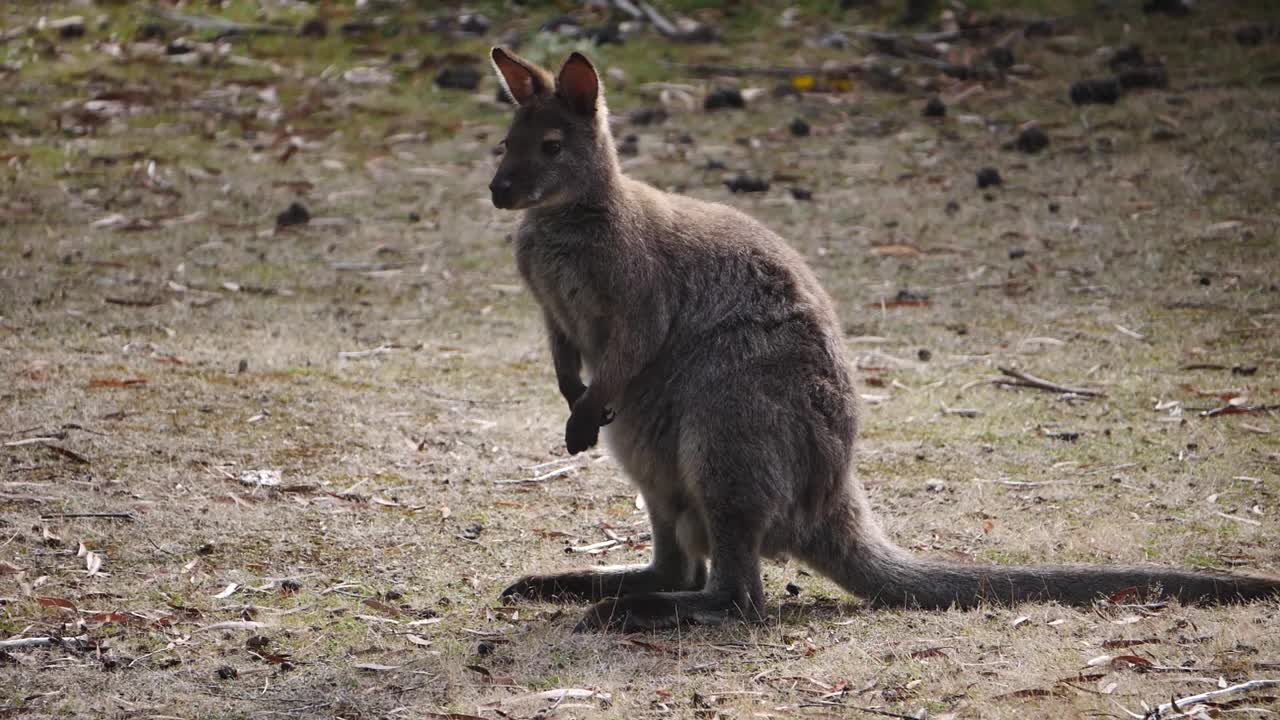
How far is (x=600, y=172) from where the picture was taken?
14.2 ft

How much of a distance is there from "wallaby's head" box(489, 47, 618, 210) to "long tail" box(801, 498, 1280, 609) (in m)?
1.23

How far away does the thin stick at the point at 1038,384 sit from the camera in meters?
6.02

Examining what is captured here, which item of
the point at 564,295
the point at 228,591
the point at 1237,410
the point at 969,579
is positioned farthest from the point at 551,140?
the point at 1237,410

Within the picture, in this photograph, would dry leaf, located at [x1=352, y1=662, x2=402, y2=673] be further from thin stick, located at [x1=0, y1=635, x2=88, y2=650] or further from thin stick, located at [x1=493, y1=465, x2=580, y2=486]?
A: thin stick, located at [x1=493, y1=465, x2=580, y2=486]

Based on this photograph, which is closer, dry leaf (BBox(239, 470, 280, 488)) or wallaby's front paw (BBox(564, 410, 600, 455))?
wallaby's front paw (BBox(564, 410, 600, 455))

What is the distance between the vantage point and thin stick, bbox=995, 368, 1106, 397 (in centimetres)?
602

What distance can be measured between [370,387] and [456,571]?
1.82m

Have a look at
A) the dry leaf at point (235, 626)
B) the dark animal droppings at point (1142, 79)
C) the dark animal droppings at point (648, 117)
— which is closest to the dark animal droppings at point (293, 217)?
the dark animal droppings at point (648, 117)

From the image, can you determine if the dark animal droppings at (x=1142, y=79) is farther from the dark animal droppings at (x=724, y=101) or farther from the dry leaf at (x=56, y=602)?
the dry leaf at (x=56, y=602)

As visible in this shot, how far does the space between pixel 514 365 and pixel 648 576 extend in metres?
2.38

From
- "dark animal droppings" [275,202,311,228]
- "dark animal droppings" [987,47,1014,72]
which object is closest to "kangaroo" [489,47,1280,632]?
"dark animal droppings" [275,202,311,228]

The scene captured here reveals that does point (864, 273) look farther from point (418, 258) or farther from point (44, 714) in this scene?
point (44, 714)

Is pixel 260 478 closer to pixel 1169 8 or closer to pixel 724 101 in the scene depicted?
pixel 724 101

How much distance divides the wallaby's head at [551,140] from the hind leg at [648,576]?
934 millimetres
